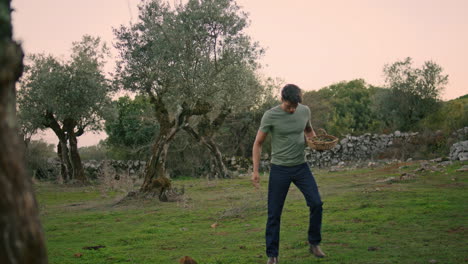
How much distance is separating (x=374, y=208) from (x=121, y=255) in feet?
20.5

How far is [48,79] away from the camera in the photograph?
2639 centimetres

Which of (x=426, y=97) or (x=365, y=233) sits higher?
(x=426, y=97)

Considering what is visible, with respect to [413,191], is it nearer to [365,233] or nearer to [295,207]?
[295,207]

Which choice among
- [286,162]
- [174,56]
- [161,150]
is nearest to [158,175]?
[161,150]

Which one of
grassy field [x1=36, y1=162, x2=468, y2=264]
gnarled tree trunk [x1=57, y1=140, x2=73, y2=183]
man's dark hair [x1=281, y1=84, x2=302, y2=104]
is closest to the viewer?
man's dark hair [x1=281, y1=84, x2=302, y2=104]

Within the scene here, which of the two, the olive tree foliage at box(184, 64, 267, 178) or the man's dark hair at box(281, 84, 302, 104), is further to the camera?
the olive tree foliage at box(184, 64, 267, 178)

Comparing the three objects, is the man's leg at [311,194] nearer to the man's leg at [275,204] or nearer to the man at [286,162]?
the man at [286,162]

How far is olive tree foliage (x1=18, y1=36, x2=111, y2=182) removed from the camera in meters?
26.8

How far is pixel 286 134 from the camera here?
677 centimetres

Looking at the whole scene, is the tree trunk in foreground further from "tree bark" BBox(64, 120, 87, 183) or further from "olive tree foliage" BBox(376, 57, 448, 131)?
"olive tree foliage" BBox(376, 57, 448, 131)

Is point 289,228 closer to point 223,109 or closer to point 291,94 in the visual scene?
point 291,94

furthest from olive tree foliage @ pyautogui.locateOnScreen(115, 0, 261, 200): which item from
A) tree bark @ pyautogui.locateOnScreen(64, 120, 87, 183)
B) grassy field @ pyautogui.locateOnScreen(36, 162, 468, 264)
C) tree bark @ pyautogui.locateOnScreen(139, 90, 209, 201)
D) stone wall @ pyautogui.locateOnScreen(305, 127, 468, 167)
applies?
stone wall @ pyautogui.locateOnScreen(305, 127, 468, 167)

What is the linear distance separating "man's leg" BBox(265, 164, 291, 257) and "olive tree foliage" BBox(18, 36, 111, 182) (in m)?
21.0

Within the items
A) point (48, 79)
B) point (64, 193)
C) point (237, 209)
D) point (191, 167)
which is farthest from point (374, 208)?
point (191, 167)
